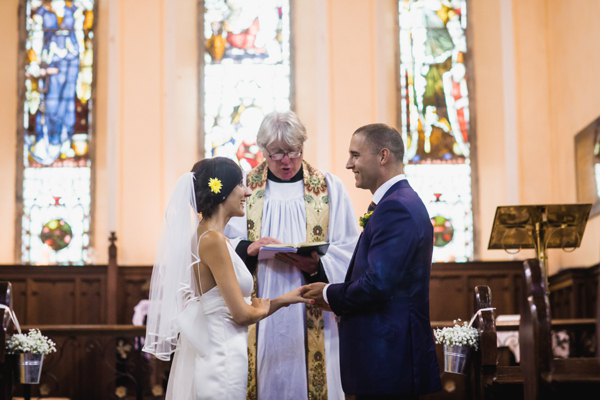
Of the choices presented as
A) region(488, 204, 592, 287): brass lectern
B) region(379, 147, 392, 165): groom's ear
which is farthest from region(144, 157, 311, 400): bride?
region(488, 204, 592, 287): brass lectern

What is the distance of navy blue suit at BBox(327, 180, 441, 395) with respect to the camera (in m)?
3.66

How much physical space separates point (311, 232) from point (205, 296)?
3.86 ft

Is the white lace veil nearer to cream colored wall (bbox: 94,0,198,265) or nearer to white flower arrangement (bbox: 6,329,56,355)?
white flower arrangement (bbox: 6,329,56,355)

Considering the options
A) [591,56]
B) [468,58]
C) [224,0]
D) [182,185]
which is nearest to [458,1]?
[468,58]

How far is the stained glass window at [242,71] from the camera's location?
1110cm

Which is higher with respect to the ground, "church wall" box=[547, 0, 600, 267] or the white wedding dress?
"church wall" box=[547, 0, 600, 267]

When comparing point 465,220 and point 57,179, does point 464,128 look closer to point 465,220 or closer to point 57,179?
point 465,220

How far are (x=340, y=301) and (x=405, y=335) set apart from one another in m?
0.34

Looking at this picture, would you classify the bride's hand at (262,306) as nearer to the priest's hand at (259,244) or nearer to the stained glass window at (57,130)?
the priest's hand at (259,244)

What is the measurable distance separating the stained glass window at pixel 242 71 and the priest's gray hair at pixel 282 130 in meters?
6.21

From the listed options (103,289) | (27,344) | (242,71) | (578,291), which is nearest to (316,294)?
(27,344)

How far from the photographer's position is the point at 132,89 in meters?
10.6

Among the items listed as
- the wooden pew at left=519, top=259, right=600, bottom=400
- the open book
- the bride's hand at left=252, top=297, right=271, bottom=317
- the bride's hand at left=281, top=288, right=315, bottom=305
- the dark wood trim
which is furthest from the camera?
the dark wood trim

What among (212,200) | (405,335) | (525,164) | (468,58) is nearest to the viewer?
(405,335)
